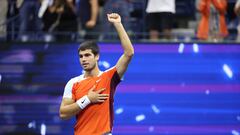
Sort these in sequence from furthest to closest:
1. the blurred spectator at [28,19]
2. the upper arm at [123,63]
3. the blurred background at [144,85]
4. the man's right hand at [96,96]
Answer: the blurred spectator at [28,19] → the blurred background at [144,85] → the upper arm at [123,63] → the man's right hand at [96,96]

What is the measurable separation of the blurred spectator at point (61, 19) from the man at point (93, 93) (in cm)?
327

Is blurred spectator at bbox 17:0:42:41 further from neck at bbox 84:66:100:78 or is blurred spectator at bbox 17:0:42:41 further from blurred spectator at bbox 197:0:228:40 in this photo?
neck at bbox 84:66:100:78

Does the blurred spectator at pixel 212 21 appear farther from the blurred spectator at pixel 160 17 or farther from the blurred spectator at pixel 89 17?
the blurred spectator at pixel 89 17

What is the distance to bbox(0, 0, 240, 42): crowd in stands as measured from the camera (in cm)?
930

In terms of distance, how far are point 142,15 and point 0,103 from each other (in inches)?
102

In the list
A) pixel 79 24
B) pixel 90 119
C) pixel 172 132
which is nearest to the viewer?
pixel 90 119

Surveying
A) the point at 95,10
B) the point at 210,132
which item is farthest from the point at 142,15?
the point at 210,132

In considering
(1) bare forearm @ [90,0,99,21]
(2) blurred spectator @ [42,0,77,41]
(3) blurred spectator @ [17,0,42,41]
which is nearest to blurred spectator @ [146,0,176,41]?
(1) bare forearm @ [90,0,99,21]

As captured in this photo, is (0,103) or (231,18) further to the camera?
(231,18)

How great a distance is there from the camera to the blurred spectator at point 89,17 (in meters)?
9.34

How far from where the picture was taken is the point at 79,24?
31.8ft

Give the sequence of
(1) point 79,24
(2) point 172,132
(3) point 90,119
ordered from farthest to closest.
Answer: (1) point 79,24
(2) point 172,132
(3) point 90,119

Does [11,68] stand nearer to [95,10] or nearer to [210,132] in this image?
[95,10]

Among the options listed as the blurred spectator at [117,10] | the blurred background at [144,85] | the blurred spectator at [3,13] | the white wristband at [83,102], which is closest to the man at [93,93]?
the white wristband at [83,102]
